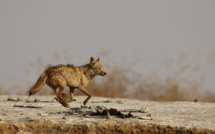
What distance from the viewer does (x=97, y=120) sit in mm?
7223

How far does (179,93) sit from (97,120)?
26.3ft

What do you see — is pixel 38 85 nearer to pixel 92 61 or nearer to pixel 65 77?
pixel 65 77

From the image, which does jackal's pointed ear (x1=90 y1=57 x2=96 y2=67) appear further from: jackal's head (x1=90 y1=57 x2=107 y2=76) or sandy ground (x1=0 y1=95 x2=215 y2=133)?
sandy ground (x1=0 y1=95 x2=215 y2=133)

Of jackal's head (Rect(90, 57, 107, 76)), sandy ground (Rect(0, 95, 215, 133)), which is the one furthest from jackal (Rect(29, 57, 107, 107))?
sandy ground (Rect(0, 95, 215, 133))

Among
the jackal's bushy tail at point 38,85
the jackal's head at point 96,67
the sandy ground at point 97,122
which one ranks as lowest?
the sandy ground at point 97,122

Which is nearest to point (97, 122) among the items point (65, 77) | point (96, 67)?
point (65, 77)

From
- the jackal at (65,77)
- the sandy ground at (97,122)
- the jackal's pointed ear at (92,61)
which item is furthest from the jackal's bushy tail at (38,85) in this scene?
the jackal's pointed ear at (92,61)

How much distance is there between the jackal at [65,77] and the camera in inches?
338

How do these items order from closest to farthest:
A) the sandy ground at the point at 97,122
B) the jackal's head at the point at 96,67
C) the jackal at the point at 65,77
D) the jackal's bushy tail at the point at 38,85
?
1. the sandy ground at the point at 97,122
2. the jackal's bushy tail at the point at 38,85
3. the jackal at the point at 65,77
4. the jackal's head at the point at 96,67

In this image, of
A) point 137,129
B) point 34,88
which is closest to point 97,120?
point 137,129

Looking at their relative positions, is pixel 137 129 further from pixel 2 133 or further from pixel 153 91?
pixel 153 91

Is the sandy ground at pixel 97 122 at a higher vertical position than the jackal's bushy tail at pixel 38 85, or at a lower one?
lower

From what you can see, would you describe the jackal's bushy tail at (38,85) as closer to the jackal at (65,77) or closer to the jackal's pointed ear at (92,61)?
the jackal at (65,77)

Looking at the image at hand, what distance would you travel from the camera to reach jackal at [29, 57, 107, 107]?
28.2 feet
